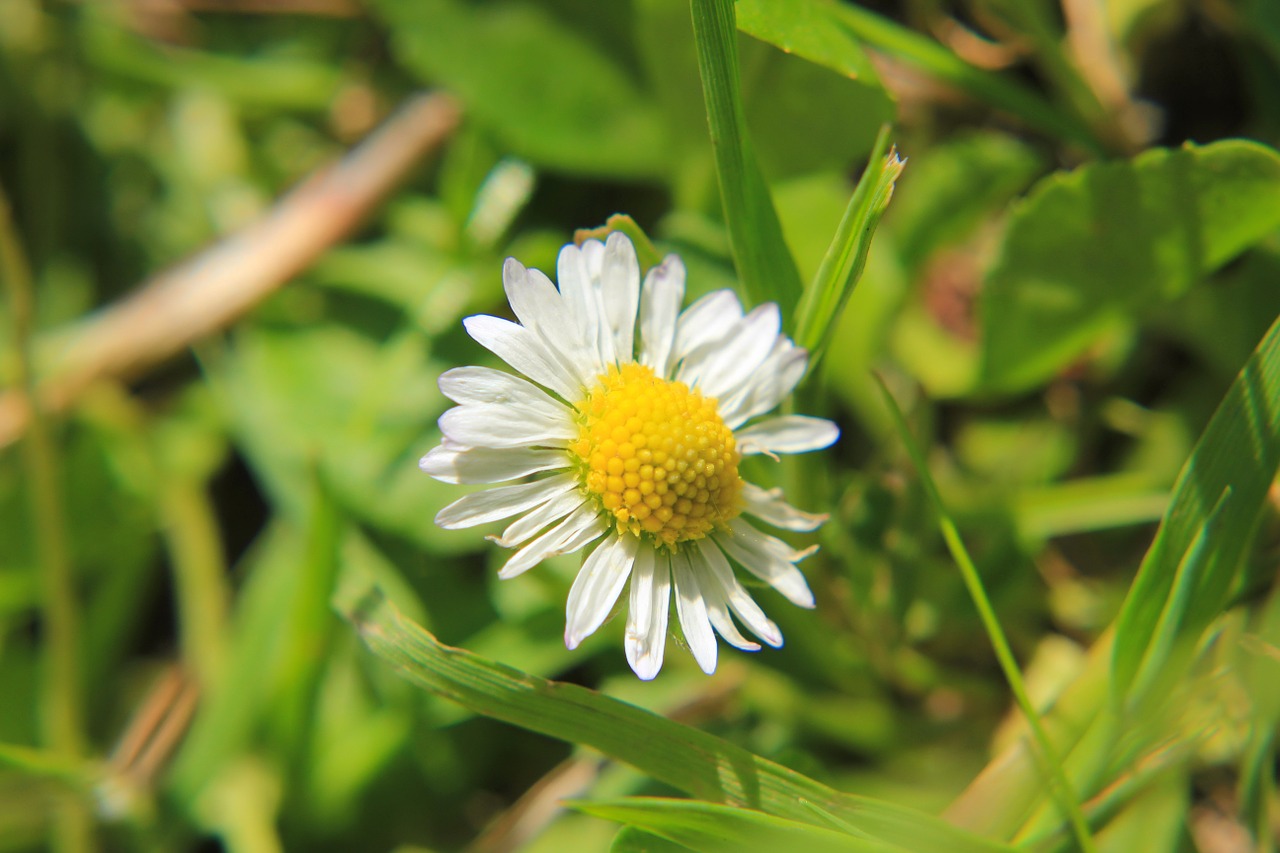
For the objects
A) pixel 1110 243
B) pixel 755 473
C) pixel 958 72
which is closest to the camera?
pixel 755 473

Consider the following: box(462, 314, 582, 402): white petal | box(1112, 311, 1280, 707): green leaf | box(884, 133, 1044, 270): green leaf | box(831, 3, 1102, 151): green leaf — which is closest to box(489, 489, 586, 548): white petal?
box(462, 314, 582, 402): white petal

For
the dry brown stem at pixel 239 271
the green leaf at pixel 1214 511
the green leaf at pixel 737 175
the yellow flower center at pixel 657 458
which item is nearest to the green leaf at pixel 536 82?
the dry brown stem at pixel 239 271

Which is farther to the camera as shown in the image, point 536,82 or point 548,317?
point 536,82

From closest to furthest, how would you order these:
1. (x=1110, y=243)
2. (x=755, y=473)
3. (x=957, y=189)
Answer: (x=755, y=473)
(x=1110, y=243)
(x=957, y=189)

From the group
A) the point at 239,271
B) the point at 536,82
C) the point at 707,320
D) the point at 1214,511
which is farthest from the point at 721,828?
the point at 239,271

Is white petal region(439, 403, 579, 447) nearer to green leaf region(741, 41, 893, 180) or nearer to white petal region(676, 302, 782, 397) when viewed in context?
white petal region(676, 302, 782, 397)

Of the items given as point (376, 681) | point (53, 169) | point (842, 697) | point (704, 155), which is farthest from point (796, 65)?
point (53, 169)

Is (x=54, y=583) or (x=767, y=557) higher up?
(x=767, y=557)

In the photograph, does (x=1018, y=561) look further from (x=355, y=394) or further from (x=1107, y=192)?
(x=355, y=394)

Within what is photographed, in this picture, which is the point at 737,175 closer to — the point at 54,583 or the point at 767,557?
the point at 767,557
